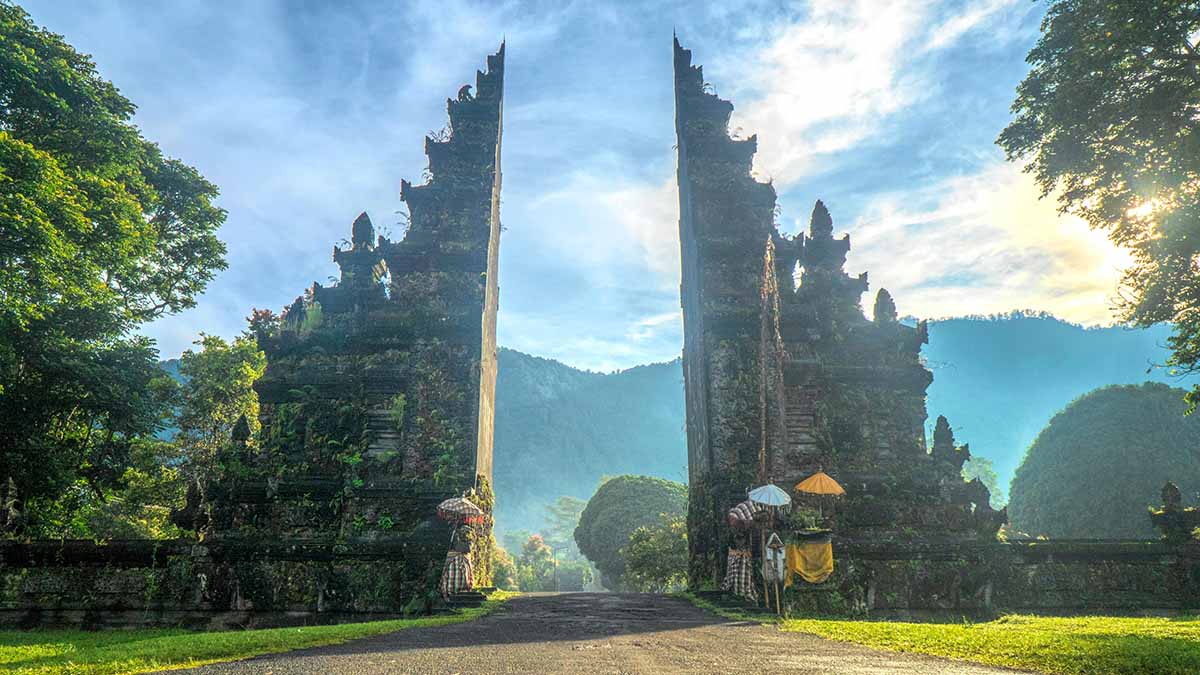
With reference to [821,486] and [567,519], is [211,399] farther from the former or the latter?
[567,519]

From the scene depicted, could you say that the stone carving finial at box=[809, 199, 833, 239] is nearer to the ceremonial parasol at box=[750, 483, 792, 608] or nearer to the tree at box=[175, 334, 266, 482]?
the ceremonial parasol at box=[750, 483, 792, 608]

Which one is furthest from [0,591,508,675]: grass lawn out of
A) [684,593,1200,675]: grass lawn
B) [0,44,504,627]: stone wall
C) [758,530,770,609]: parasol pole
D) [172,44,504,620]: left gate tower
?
[684,593,1200,675]: grass lawn

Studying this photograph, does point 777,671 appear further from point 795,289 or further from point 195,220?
point 195,220

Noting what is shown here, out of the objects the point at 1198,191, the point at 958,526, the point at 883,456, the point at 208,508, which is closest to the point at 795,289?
the point at 883,456

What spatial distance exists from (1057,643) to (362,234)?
2393 cm

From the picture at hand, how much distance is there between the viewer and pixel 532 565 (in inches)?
2537

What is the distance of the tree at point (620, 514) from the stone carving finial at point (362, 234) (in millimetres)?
29911

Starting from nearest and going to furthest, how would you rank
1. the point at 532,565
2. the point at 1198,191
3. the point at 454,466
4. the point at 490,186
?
the point at 1198,191 < the point at 454,466 < the point at 490,186 < the point at 532,565

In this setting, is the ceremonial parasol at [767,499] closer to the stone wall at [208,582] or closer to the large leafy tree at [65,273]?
the stone wall at [208,582]

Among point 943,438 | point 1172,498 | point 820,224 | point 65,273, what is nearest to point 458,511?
point 65,273

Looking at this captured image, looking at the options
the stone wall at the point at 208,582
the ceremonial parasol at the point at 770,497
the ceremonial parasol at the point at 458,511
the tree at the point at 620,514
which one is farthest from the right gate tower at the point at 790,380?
the tree at the point at 620,514

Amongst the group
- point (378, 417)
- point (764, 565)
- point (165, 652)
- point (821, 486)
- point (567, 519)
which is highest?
point (378, 417)

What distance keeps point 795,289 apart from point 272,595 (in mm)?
18963

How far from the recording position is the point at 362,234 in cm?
2498
